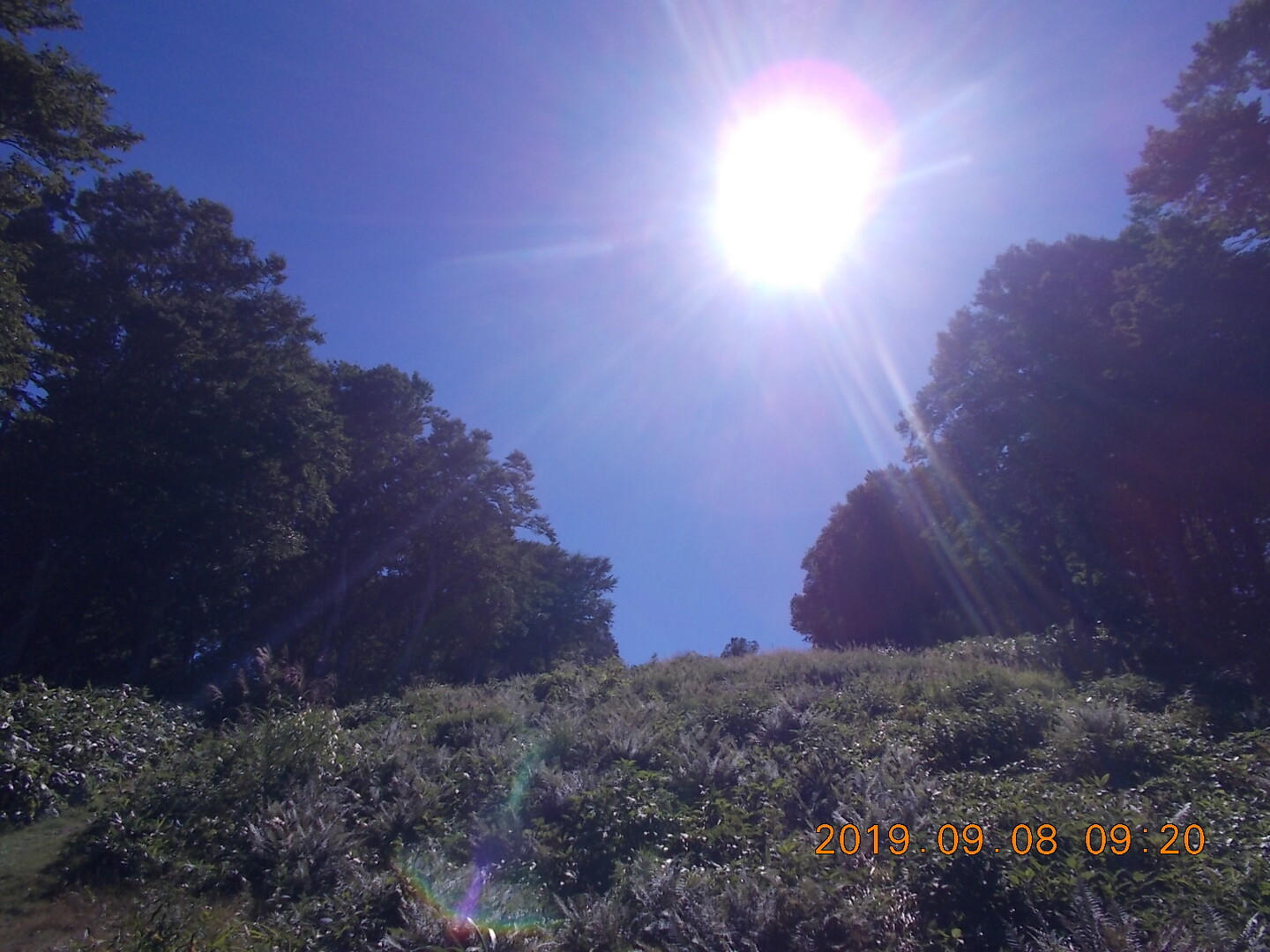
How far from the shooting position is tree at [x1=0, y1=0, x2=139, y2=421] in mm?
9930

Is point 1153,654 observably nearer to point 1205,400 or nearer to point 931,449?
point 1205,400

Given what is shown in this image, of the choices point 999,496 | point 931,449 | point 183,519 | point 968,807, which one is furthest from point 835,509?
point 968,807

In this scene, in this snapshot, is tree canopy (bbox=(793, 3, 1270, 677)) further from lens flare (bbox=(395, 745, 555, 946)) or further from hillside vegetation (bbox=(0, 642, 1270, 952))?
lens flare (bbox=(395, 745, 555, 946))

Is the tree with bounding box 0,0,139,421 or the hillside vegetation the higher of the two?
the tree with bounding box 0,0,139,421

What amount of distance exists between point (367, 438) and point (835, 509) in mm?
21343

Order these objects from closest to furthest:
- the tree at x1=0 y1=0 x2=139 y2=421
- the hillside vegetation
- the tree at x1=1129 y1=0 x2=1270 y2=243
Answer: the hillside vegetation → the tree at x1=0 y1=0 x2=139 y2=421 → the tree at x1=1129 y1=0 x2=1270 y2=243

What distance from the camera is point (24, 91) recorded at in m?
10.1

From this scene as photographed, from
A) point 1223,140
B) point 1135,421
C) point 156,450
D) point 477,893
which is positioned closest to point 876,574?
point 1135,421

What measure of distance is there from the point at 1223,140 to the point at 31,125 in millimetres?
20534

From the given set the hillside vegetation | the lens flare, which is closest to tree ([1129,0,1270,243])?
the hillside vegetation

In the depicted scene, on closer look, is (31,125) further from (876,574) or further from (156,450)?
(876,574)

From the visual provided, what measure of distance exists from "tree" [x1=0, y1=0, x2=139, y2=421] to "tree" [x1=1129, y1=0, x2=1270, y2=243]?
775 inches
